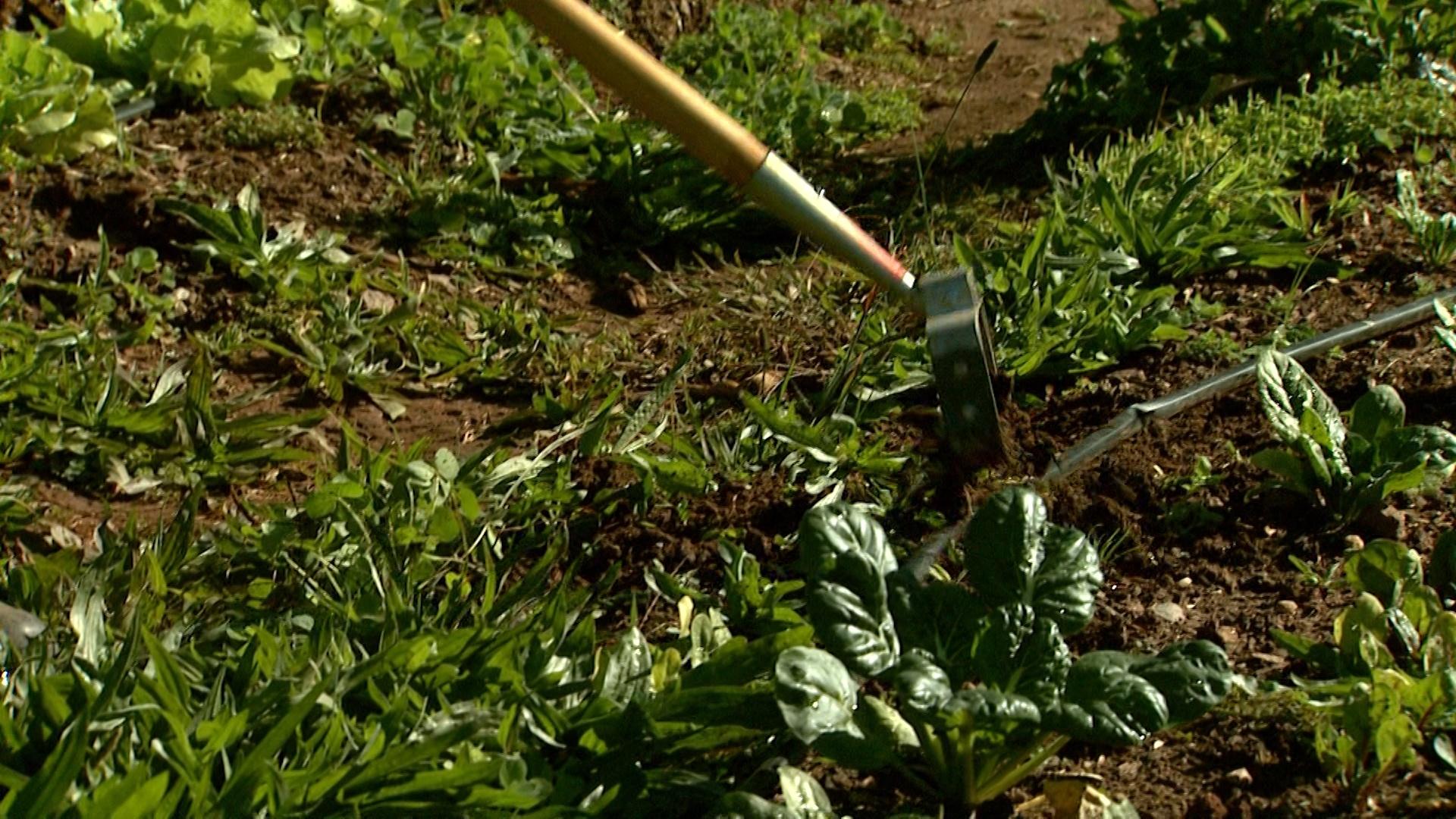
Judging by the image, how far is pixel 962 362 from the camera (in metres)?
2.58

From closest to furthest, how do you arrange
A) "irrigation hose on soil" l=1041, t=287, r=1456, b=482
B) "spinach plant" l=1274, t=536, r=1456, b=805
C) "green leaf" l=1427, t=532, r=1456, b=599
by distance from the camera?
"spinach plant" l=1274, t=536, r=1456, b=805, "green leaf" l=1427, t=532, r=1456, b=599, "irrigation hose on soil" l=1041, t=287, r=1456, b=482

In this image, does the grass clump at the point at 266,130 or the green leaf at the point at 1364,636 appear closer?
the green leaf at the point at 1364,636

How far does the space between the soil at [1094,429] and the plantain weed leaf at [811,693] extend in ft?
0.75

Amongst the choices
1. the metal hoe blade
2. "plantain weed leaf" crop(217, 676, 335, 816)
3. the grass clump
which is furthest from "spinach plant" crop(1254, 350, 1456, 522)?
the grass clump

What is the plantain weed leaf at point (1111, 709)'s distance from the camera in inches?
73.7

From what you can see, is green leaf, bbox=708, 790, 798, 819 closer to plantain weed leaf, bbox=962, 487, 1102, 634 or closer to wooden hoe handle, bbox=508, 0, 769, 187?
plantain weed leaf, bbox=962, 487, 1102, 634

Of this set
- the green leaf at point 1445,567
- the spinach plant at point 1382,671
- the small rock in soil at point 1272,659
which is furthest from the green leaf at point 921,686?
the green leaf at point 1445,567

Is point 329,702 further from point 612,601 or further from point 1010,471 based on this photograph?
point 1010,471

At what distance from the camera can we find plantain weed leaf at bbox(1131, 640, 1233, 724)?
6.28 feet

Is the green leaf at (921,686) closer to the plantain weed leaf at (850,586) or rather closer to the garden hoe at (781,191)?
the plantain weed leaf at (850,586)

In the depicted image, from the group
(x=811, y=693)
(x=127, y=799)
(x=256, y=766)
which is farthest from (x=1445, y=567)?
(x=127, y=799)

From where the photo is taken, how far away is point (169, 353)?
3.36m

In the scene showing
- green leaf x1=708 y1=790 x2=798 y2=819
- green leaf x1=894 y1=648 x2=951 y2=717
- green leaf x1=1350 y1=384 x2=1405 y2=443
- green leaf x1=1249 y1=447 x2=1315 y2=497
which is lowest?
green leaf x1=708 y1=790 x2=798 y2=819

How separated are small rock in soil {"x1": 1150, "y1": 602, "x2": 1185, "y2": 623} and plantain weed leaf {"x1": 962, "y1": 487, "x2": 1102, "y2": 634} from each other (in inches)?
16.5
